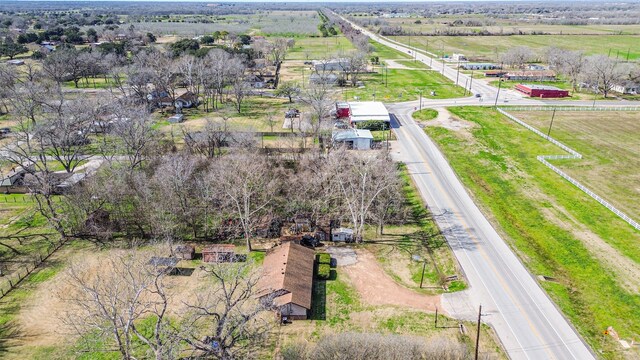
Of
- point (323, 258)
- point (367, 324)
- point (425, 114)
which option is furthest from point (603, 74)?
point (367, 324)

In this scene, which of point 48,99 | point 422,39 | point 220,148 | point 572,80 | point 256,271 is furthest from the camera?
point 422,39

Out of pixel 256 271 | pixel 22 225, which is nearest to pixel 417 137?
pixel 256 271

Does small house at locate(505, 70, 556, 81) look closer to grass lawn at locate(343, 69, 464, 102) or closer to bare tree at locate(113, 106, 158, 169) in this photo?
grass lawn at locate(343, 69, 464, 102)

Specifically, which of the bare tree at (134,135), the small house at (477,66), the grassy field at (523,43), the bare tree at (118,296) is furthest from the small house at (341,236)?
the grassy field at (523,43)

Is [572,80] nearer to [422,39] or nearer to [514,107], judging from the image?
[514,107]

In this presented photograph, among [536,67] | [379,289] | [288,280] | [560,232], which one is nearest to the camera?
[288,280]

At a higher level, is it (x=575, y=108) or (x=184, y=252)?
(x=575, y=108)

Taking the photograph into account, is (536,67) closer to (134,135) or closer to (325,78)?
(325,78)
